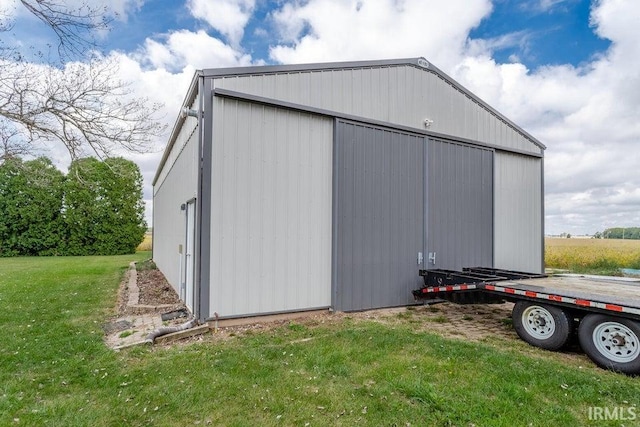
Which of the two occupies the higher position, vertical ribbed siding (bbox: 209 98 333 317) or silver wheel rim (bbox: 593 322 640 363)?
vertical ribbed siding (bbox: 209 98 333 317)

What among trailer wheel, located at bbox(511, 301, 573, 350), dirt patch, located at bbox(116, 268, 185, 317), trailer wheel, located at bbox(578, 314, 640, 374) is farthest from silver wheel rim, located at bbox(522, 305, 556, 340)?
dirt patch, located at bbox(116, 268, 185, 317)

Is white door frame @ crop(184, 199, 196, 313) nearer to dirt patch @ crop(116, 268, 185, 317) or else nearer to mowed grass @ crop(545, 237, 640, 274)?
dirt patch @ crop(116, 268, 185, 317)

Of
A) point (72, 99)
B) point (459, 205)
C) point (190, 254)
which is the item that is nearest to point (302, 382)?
point (190, 254)

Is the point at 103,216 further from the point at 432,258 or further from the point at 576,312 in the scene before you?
the point at 576,312

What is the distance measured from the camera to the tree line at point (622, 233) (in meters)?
26.7

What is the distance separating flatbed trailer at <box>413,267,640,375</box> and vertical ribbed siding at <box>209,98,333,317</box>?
8.51 feet

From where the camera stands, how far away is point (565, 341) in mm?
4508

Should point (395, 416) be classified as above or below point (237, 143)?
below

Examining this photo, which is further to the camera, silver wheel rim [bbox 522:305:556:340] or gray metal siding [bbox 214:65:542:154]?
gray metal siding [bbox 214:65:542:154]

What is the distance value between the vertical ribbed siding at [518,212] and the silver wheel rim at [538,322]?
4.22 meters

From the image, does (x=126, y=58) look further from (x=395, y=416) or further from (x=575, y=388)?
(x=575, y=388)

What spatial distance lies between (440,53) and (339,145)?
481 cm

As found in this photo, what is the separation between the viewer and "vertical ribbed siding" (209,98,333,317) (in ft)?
18.5

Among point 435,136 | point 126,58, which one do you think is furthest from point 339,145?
point 126,58
